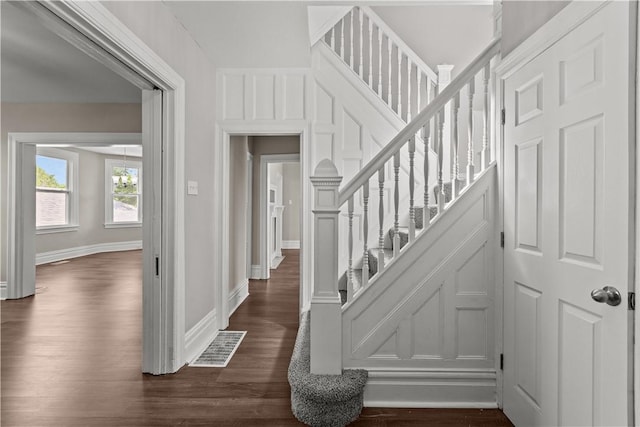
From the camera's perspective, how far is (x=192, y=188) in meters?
2.89

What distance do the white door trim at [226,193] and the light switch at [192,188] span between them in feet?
1.81

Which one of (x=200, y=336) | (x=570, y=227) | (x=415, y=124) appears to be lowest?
(x=200, y=336)

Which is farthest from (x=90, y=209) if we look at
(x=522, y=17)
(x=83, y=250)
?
(x=522, y=17)

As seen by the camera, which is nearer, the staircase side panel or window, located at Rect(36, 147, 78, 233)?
the staircase side panel

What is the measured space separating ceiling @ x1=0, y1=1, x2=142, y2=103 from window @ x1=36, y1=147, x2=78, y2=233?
3.26 metres

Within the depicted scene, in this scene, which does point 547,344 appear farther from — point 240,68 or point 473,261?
point 240,68

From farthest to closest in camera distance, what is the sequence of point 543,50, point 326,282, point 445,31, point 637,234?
1. point 445,31
2. point 326,282
3. point 543,50
4. point 637,234

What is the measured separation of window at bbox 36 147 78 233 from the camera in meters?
7.30

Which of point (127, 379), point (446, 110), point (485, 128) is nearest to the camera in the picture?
point (485, 128)

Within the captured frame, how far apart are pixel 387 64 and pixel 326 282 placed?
277 cm

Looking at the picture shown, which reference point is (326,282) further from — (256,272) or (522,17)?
(256,272)

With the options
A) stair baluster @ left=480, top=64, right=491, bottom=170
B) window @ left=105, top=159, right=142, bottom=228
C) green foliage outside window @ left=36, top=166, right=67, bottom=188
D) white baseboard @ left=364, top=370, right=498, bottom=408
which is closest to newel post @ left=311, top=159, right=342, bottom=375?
white baseboard @ left=364, top=370, right=498, bottom=408

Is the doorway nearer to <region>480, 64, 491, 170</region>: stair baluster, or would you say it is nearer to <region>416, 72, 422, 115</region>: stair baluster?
<region>416, 72, 422, 115</region>: stair baluster

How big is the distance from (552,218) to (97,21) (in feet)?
7.41
